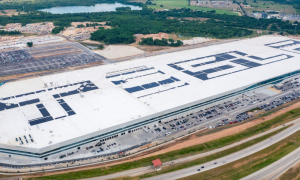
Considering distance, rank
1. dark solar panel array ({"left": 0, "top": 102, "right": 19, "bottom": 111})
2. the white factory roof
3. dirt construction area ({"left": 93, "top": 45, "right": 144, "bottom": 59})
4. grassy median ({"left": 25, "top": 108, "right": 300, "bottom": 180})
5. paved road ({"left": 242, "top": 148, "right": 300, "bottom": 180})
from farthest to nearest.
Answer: dirt construction area ({"left": 93, "top": 45, "right": 144, "bottom": 59})
dark solar panel array ({"left": 0, "top": 102, "right": 19, "bottom": 111})
the white factory roof
paved road ({"left": 242, "top": 148, "right": 300, "bottom": 180})
grassy median ({"left": 25, "top": 108, "right": 300, "bottom": 180})

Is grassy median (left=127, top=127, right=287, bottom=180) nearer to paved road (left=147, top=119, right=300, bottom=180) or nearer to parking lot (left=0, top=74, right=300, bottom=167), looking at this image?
paved road (left=147, top=119, right=300, bottom=180)

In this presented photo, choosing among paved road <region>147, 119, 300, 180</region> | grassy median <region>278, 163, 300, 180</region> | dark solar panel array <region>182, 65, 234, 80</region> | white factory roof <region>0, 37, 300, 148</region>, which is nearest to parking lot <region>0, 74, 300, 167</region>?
white factory roof <region>0, 37, 300, 148</region>

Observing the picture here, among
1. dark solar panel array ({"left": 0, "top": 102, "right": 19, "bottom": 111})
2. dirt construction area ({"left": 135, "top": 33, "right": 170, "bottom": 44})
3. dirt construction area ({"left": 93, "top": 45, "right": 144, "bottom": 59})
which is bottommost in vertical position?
dark solar panel array ({"left": 0, "top": 102, "right": 19, "bottom": 111})

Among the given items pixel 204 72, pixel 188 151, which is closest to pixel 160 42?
pixel 204 72

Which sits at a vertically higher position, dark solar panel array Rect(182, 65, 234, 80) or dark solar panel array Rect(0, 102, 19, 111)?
dark solar panel array Rect(182, 65, 234, 80)

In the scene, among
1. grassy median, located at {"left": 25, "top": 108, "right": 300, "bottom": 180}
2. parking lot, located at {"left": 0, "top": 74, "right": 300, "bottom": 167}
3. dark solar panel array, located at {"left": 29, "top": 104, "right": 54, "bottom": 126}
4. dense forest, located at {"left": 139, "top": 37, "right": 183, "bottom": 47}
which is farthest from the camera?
dense forest, located at {"left": 139, "top": 37, "right": 183, "bottom": 47}

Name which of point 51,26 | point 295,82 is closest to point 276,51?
point 295,82

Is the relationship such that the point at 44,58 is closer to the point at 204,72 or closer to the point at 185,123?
the point at 204,72
